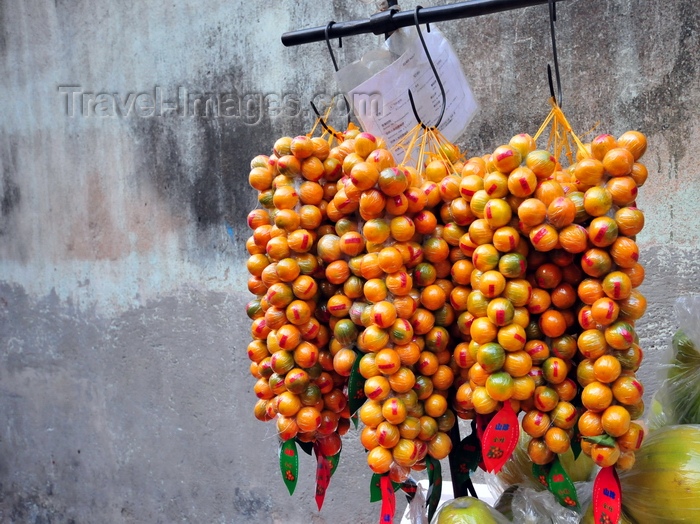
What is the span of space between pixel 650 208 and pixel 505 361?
1252 millimetres

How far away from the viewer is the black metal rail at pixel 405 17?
1126mm

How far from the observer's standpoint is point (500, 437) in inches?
39.0

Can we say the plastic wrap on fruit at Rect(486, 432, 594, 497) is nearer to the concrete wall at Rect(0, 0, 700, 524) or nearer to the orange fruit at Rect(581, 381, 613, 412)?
the orange fruit at Rect(581, 381, 613, 412)

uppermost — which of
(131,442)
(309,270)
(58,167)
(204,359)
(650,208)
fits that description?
(58,167)

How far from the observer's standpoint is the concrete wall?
194cm

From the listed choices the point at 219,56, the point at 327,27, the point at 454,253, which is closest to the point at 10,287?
the point at 219,56

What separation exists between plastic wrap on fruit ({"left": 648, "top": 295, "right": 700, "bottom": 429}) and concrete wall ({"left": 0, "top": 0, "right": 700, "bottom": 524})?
77 cm

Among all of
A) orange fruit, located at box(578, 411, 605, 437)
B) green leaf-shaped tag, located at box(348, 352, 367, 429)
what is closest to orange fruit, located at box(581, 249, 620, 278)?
orange fruit, located at box(578, 411, 605, 437)

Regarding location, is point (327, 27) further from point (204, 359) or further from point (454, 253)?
point (204, 359)

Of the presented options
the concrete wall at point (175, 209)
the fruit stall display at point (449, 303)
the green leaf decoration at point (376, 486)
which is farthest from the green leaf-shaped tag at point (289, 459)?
the concrete wall at point (175, 209)

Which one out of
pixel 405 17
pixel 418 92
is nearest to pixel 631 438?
pixel 418 92

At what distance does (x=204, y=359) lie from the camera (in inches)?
114

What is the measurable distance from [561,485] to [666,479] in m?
0.20

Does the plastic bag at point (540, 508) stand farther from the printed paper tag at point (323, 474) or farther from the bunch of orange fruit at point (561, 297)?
the printed paper tag at point (323, 474)
